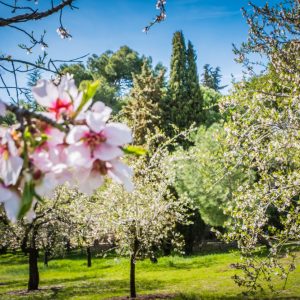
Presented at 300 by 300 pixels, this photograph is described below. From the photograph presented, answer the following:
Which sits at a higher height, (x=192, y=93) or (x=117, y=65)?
(x=117, y=65)

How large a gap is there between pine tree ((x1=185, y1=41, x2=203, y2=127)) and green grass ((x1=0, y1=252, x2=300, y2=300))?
47.7 ft

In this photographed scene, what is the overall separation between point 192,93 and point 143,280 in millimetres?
21670

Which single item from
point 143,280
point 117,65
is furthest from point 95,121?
point 117,65

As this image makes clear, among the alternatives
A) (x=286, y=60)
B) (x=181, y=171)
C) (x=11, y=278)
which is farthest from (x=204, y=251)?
(x=286, y=60)

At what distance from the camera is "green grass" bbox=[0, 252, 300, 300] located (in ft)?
42.9

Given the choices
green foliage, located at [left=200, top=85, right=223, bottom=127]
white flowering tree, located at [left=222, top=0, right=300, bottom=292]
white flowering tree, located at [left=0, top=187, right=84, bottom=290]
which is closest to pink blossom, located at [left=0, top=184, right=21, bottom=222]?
white flowering tree, located at [left=222, top=0, right=300, bottom=292]

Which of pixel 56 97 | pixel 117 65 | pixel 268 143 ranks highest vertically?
pixel 117 65

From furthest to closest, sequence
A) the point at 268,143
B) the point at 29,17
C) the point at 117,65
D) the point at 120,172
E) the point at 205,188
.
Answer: the point at 117,65 → the point at 205,188 → the point at 268,143 → the point at 29,17 → the point at 120,172

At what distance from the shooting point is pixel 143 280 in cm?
1669

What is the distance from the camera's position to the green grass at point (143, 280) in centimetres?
1307

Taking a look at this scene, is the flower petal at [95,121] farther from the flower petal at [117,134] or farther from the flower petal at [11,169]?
the flower petal at [11,169]

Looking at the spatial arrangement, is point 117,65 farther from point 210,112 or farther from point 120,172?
point 120,172

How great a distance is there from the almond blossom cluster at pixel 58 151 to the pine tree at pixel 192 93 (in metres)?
32.5

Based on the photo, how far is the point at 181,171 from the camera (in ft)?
84.2
